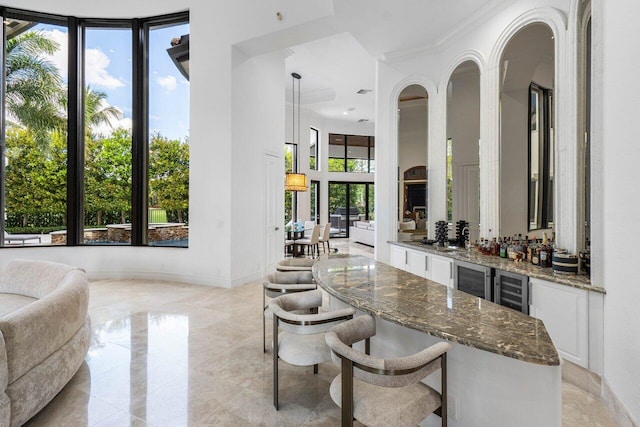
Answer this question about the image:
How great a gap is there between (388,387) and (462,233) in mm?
3288

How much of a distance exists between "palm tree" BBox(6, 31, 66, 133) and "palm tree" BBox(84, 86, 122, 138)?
0.37m

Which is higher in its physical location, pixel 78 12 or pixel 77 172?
pixel 78 12

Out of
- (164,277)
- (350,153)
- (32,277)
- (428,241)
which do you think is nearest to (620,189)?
(428,241)

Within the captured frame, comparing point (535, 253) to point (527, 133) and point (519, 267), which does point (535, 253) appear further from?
point (527, 133)

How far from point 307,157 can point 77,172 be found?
23.7ft

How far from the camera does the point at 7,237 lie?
5.86 meters

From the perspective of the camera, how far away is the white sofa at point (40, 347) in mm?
1952

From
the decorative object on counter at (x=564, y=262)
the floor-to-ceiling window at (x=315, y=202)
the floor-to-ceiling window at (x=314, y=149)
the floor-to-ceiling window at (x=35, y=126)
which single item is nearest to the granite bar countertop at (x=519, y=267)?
the decorative object on counter at (x=564, y=262)

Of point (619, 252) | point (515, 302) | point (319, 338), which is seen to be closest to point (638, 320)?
point (619, 252)

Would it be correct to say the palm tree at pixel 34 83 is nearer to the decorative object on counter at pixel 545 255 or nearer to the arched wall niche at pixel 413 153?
the arched wall niche at pixel 413 153

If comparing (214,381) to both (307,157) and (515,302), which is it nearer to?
(515,302)

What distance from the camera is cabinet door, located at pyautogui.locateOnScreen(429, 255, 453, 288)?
12.4 ft

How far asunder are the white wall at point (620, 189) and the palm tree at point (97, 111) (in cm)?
679

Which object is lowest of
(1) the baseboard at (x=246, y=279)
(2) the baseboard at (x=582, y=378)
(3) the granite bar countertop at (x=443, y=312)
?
(2) the baseboard at (x=582, y=378)
